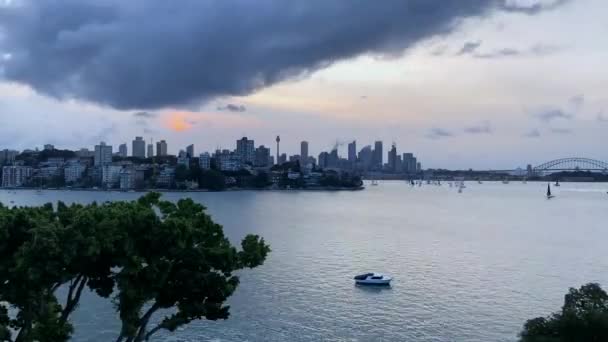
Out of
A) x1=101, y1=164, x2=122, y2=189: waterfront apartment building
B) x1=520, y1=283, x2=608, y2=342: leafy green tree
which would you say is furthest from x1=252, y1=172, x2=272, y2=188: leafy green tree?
x1=520, y1=283, x2=608, y2=342: leafy green tree

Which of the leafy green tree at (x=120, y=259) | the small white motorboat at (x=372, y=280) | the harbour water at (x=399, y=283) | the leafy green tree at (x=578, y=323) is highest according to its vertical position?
the leafy green tree at (x=120, y=259)

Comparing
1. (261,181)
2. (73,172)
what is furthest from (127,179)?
(261,181)

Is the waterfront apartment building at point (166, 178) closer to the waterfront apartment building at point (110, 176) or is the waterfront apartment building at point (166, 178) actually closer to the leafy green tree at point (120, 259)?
the waterfront apartment building at point (110, 176)

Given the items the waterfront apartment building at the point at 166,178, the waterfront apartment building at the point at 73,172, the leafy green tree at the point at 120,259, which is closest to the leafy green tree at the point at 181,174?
the waterfront apartment building at the point at 166,178

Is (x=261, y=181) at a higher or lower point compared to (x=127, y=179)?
lower

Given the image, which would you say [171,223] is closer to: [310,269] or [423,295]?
[423,295]

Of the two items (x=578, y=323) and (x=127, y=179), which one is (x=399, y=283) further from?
(x=127, y=179)
